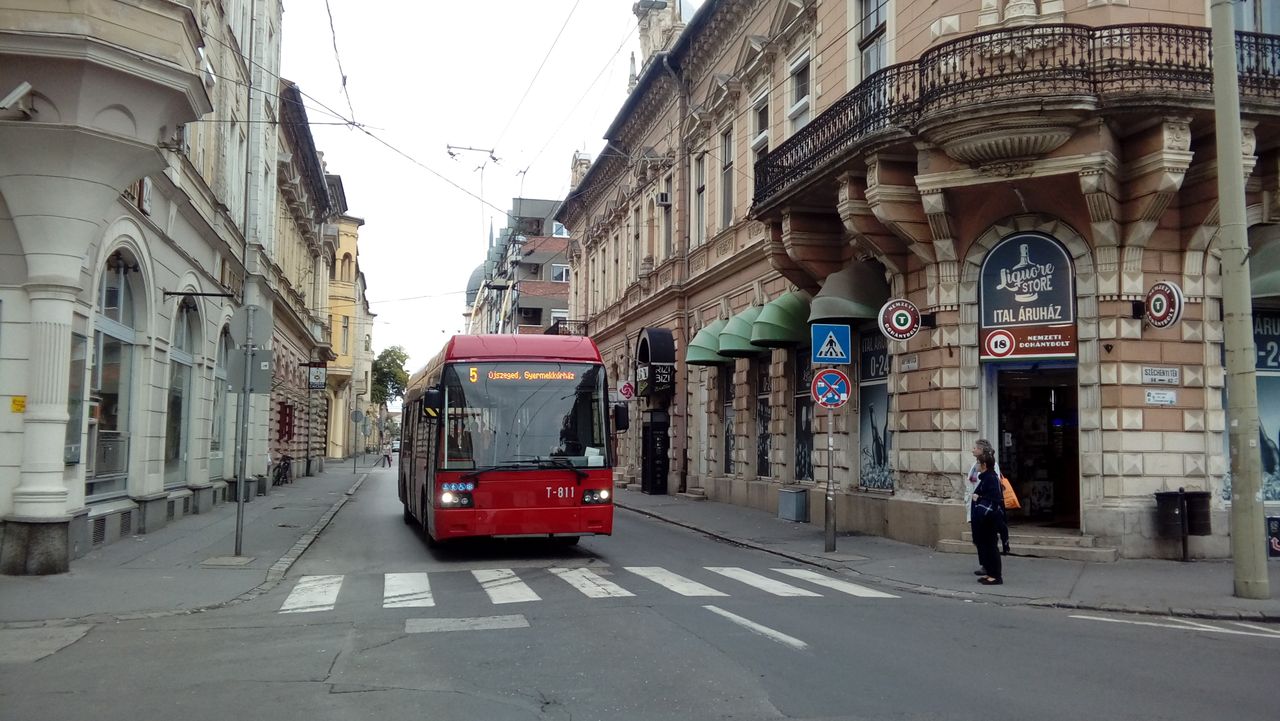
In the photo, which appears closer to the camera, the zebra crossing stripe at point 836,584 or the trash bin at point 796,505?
the zebra crossing stripe at point 836,584

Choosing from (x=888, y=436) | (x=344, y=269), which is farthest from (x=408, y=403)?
(x=344, y=269)

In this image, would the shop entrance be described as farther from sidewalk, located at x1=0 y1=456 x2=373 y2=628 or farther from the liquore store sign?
sidewalk, located at x1=0 y1=456 x2=373 y2=628

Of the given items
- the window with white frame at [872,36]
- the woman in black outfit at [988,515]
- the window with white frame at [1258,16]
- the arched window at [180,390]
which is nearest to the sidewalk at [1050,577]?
the woman in black outfit at [988,515]

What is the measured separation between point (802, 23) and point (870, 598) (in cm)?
1397

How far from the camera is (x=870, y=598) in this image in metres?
11.1

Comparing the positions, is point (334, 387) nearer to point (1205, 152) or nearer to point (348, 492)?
point (348, 492)

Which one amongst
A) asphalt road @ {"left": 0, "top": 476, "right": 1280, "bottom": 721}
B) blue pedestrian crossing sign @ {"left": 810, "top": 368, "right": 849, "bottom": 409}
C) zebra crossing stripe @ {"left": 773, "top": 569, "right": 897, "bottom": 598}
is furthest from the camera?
blue pedestrian crossing sign @ {"left": 810, "top": 368, "right": 849, "bottom": 409}

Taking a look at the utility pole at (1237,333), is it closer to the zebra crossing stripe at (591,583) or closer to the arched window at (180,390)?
the zebra crossing stripe at (591,583)

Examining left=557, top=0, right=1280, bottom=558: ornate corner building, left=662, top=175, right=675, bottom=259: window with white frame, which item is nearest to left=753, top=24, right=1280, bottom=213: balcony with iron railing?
left=557, top=0, right=1280, bottom=558: ornate corner building

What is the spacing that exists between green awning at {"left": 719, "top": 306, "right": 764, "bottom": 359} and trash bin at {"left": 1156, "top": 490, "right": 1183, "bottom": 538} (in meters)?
9.86

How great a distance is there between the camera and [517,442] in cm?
1380

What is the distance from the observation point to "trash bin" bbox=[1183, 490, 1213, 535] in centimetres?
1391

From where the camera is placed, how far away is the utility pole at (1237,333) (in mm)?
10883

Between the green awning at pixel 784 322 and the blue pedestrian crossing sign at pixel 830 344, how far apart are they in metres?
4.28
